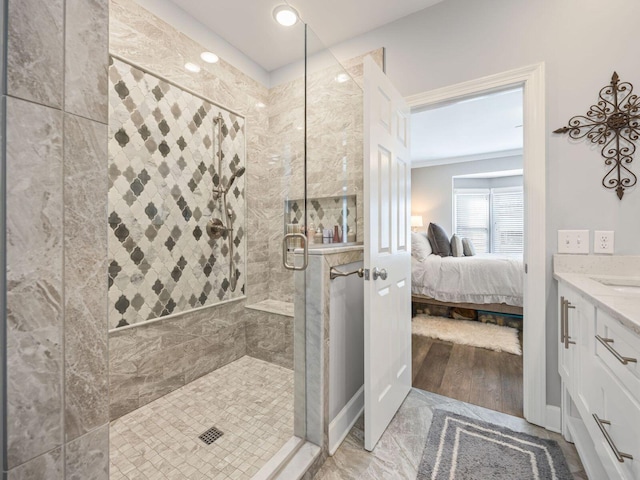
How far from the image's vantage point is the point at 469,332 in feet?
10.6

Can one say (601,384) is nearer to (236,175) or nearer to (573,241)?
(573,241)

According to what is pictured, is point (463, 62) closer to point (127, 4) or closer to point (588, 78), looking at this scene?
point (588, 78)

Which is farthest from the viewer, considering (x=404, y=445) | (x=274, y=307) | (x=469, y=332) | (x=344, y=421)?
(x=469, y=332)

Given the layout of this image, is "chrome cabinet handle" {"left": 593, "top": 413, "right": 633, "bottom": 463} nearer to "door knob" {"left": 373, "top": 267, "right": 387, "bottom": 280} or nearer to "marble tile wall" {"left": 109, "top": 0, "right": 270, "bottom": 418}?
"door knob" {"left": 373, "top": 267, "right": 387, "bottom": 280}

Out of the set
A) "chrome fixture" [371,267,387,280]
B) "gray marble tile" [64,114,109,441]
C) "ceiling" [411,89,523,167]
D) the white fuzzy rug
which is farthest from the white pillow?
"gray marble tile" [64,114,109,441]

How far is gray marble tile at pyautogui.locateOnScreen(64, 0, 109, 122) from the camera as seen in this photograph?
528 mm

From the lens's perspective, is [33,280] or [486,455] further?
[486,455]

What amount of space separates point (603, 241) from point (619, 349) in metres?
1.02

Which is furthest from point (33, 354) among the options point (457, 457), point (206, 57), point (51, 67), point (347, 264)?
point (206, 57)

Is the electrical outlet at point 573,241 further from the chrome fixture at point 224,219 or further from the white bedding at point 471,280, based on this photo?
the chrome fixture at point 224,219

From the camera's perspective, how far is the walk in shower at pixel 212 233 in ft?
5.08

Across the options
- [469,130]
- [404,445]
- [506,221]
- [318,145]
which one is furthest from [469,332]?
[506,221]

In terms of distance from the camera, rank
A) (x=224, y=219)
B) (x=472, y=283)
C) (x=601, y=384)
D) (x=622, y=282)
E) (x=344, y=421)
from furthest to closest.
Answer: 1. (x=472, y=283)
2. (x=224, y=219)
3. (x=344, y=421)
4. (x=622, y=282)
5. (x=601, y=384)

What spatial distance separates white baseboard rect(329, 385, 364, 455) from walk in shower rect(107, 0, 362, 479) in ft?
0.58
